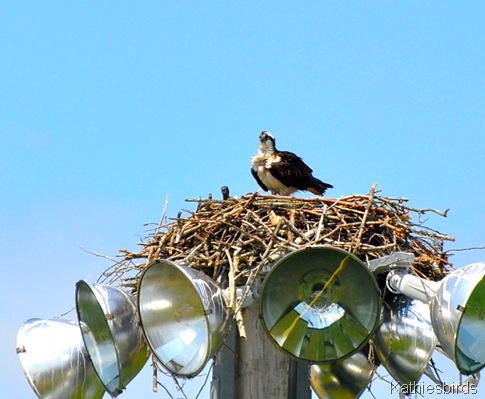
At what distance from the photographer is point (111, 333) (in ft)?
25.2

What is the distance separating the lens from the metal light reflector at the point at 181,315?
23.2ft

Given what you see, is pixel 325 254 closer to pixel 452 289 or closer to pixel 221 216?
pixel 452 289

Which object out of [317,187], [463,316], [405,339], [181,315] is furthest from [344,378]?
[317,187]

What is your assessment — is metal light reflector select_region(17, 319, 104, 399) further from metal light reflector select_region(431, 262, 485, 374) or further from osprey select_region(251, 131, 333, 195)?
osprey select_region(251, 131, 333, 195)

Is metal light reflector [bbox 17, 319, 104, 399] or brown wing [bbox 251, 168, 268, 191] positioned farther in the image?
brown wing [bbox 251, 168, 268, 191]

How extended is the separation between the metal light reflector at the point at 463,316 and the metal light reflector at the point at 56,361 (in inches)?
115

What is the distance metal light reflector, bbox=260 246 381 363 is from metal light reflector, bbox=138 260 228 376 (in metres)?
0.34

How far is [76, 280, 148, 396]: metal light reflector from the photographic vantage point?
303 inches

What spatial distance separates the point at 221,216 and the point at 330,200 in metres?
0.95

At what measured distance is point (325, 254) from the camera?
720cm

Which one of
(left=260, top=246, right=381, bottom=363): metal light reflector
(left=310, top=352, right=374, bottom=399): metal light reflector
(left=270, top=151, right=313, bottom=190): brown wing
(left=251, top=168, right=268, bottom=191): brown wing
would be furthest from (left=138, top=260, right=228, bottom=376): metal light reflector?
(left=251, top=168, right=268, bottom=191): brown wing

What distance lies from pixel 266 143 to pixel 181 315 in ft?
19.3

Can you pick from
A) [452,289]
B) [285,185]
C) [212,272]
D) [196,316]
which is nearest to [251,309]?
[212,272]

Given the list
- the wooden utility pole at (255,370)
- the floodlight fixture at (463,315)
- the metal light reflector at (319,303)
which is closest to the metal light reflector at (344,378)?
the wooden utility pole at (255,370)
